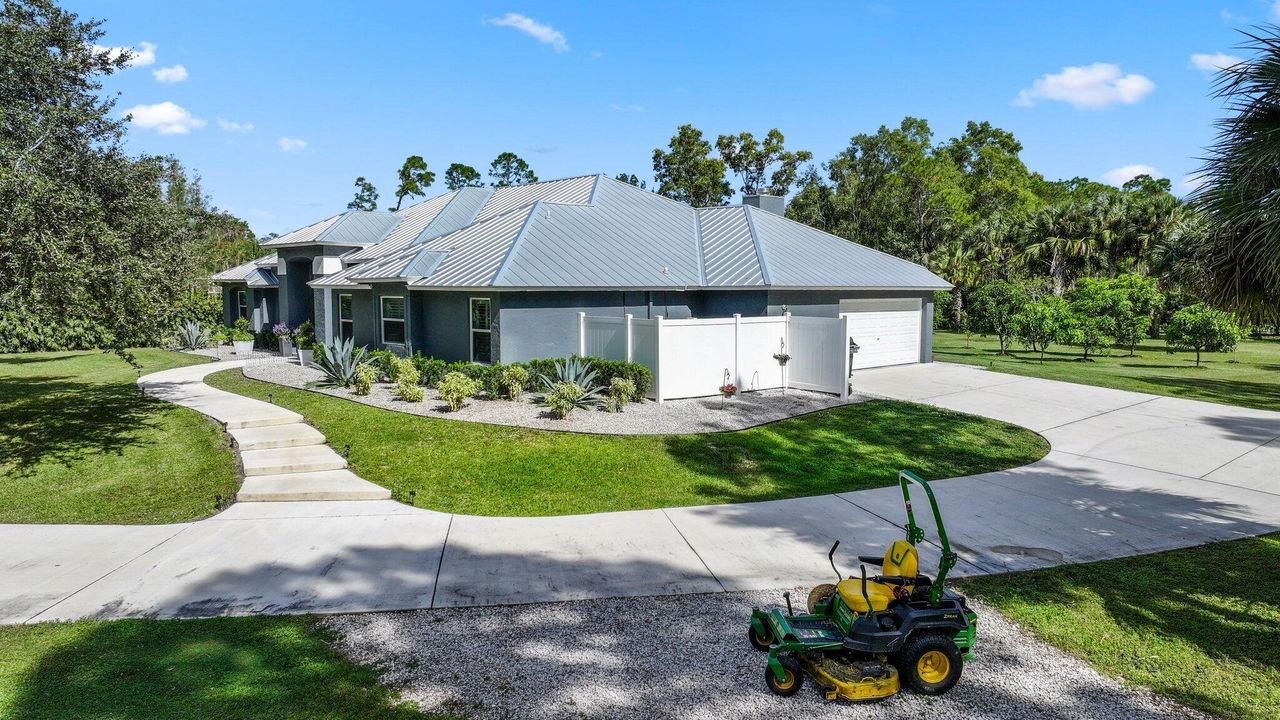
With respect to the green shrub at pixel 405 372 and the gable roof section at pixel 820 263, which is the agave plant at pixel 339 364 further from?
the gable roof section at pixel 820 263

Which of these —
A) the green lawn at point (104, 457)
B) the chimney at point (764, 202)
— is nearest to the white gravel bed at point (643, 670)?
the green lawn at point (104, 457)

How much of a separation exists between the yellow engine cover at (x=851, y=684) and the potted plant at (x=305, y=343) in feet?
66.0

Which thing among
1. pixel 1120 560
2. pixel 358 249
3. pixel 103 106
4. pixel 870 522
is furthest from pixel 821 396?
pixel 358 249

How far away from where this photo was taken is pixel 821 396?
53.4 feet

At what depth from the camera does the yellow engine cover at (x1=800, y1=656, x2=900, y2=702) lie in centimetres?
485

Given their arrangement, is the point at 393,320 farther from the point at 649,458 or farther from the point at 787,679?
the point at 787,679

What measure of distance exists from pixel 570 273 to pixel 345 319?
993cm

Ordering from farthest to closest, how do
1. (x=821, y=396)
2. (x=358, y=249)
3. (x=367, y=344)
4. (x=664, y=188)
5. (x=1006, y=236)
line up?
(x=664, y=188)
(x=1006, y=236)
(x=358, y=249)
(x=367, y=344)
(x=821, y=396)

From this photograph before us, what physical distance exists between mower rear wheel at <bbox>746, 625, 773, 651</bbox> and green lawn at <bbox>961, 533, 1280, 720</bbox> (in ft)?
7.64

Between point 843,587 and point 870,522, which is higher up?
point 843,587

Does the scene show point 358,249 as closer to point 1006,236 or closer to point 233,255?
point 1006,236

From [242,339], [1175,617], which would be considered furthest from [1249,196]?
[242,339]

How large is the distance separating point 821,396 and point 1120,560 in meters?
9.00

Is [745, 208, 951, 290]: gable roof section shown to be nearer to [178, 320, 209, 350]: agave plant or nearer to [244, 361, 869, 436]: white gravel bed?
[244, 361, 869, 436]: white gravel bed
